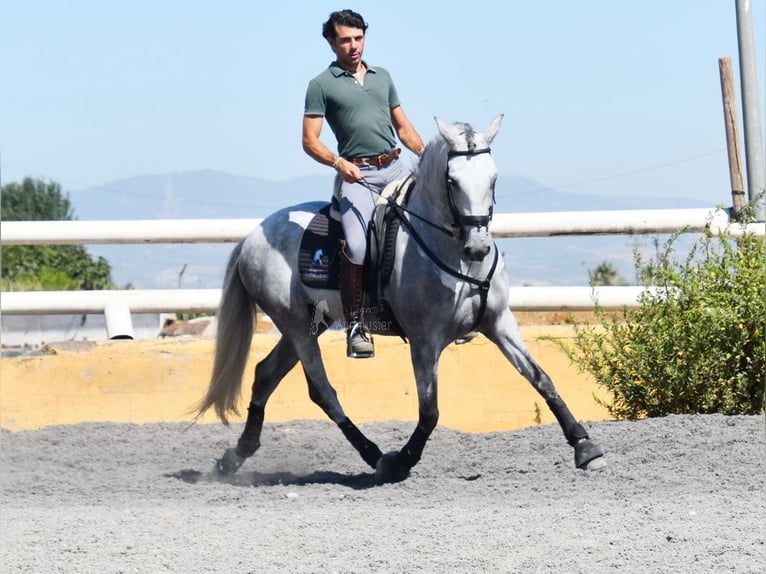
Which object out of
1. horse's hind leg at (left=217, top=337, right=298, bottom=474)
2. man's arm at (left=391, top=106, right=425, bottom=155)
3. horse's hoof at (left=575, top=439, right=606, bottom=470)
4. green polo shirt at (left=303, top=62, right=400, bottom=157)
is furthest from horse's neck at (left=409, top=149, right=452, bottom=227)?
horse's hind leg at (left=217, top=337, right=298, bottom=474)

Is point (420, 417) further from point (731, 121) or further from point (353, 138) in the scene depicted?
point (731, 121)

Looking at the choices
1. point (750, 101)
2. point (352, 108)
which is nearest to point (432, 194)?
point (352, 108)

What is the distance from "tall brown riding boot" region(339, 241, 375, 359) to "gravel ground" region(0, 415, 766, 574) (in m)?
0.82

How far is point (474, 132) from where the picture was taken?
6.81m

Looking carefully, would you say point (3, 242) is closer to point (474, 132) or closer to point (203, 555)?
point (474, 132)

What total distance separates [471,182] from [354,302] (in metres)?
1.27

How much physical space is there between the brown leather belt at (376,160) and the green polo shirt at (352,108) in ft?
0.08

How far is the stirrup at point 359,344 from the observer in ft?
24.8

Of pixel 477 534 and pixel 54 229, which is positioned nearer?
pixel 477 534

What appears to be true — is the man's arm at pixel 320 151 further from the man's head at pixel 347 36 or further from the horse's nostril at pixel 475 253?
the horse's nostril at pixel 475 253

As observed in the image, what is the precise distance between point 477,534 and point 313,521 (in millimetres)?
887

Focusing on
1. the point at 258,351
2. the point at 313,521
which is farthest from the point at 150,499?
the point at 258,351

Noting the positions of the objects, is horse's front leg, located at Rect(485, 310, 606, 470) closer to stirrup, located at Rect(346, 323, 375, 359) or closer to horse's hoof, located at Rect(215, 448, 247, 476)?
stirrup, located at Rect(346, 323, 375, 359)

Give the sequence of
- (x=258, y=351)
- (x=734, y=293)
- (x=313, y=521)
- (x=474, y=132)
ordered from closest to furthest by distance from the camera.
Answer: (x=313, y=521) < (x=474, y=132) < (x=734, y=293) < (x=258, y=351)
